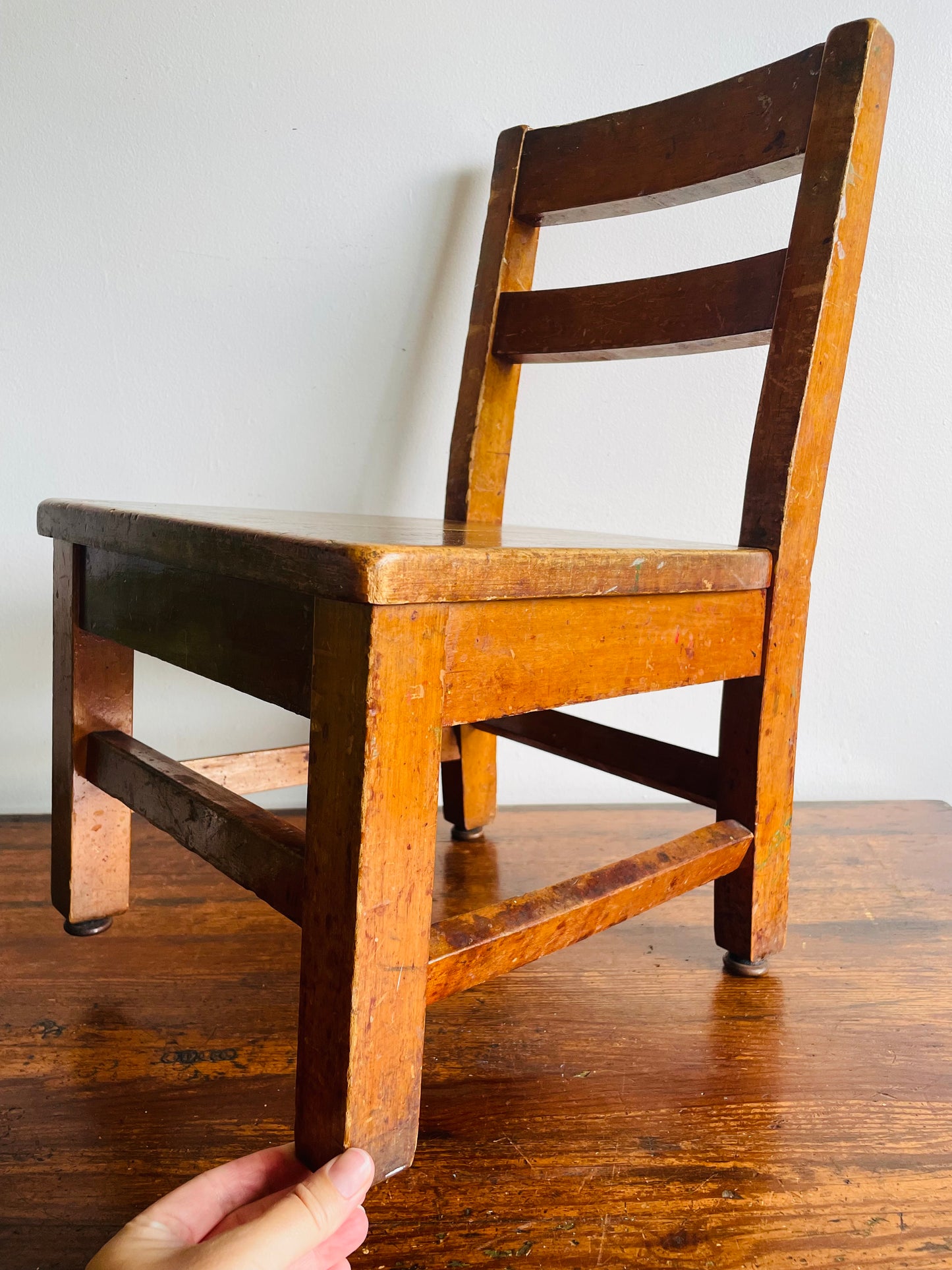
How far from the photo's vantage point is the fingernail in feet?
1.72

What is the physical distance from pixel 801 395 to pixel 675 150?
1.03 ft

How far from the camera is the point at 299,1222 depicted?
0.49 m

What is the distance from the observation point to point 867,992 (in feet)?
3.00

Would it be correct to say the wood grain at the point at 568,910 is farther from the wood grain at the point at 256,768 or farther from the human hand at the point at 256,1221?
the wood grain at the point at 256,768

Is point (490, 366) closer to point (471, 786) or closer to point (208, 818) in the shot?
point (471, 786)

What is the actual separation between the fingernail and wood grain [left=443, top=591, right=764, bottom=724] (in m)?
0.26

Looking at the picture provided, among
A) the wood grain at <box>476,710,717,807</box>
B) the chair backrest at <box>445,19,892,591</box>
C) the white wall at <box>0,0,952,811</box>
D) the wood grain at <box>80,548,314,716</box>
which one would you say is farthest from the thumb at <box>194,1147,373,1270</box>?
the white wall at <box>0,0,952,811</box>

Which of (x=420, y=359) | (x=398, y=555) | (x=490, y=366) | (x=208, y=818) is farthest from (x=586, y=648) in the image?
(x=420, y=359)

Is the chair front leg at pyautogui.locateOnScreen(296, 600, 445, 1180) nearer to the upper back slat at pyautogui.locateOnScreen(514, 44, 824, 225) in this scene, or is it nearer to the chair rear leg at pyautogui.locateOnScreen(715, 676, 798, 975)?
the chair rear leg at pyautogui.locateOnScreen(715, 676, 798, 975)

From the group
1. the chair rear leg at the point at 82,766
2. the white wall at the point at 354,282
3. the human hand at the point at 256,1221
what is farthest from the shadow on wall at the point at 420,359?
the human hand at the point at 256,1221

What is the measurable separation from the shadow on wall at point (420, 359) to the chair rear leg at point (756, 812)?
59 centimetres

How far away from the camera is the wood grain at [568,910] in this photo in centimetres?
62

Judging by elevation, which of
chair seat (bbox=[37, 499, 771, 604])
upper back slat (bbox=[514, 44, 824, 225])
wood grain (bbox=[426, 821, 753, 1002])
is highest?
upper back slat (bbox=[514, 44, 824, 225])

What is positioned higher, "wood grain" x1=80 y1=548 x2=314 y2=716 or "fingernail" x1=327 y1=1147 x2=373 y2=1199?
"wood grain" x1=80 y1=548 x2=314 y2=716
